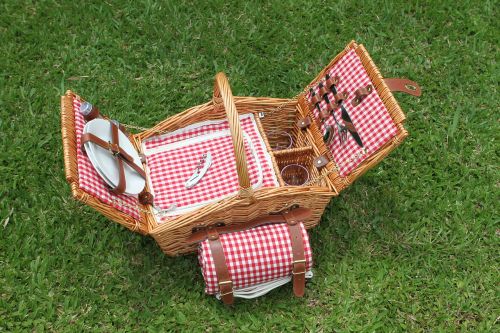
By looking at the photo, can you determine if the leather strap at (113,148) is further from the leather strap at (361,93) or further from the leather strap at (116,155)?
the leather strap at (361,93)

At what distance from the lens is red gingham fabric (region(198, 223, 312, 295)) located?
2309 millimetres

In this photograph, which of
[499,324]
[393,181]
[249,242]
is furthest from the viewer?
[393,181]

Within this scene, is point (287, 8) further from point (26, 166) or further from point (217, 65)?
point (26, 166)

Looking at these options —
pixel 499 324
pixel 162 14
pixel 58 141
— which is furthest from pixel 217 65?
pixel 499 324

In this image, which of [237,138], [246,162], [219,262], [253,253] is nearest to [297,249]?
[253,253]

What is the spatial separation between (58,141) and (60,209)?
16.6 inches

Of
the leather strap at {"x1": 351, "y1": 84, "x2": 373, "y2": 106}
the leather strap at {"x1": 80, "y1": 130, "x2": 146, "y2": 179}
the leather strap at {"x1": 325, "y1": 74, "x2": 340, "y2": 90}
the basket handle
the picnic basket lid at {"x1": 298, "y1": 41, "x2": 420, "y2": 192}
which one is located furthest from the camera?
the leather strap at {"x1": 325, "y1": 74, "x2": 340, "y2": 90}

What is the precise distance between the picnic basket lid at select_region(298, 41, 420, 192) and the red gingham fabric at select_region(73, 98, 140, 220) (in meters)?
0.84

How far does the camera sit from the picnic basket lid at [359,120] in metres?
2.29

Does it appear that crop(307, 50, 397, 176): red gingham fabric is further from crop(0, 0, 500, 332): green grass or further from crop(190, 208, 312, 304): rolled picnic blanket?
crop(0, 0, 500, 332): green grass

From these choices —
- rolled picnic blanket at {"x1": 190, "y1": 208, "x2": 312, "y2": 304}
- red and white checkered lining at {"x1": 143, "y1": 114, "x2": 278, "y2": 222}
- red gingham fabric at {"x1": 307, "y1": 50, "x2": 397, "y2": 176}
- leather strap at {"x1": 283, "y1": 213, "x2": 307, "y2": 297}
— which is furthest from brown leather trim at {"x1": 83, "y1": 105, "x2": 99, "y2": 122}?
red gingham fabric at {"x1": 307, "y1": 50, "x2": 397, "y2": 176}

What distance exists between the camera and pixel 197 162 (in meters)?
2.60

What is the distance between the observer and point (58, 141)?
2.96m

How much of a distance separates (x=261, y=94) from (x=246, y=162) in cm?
120
